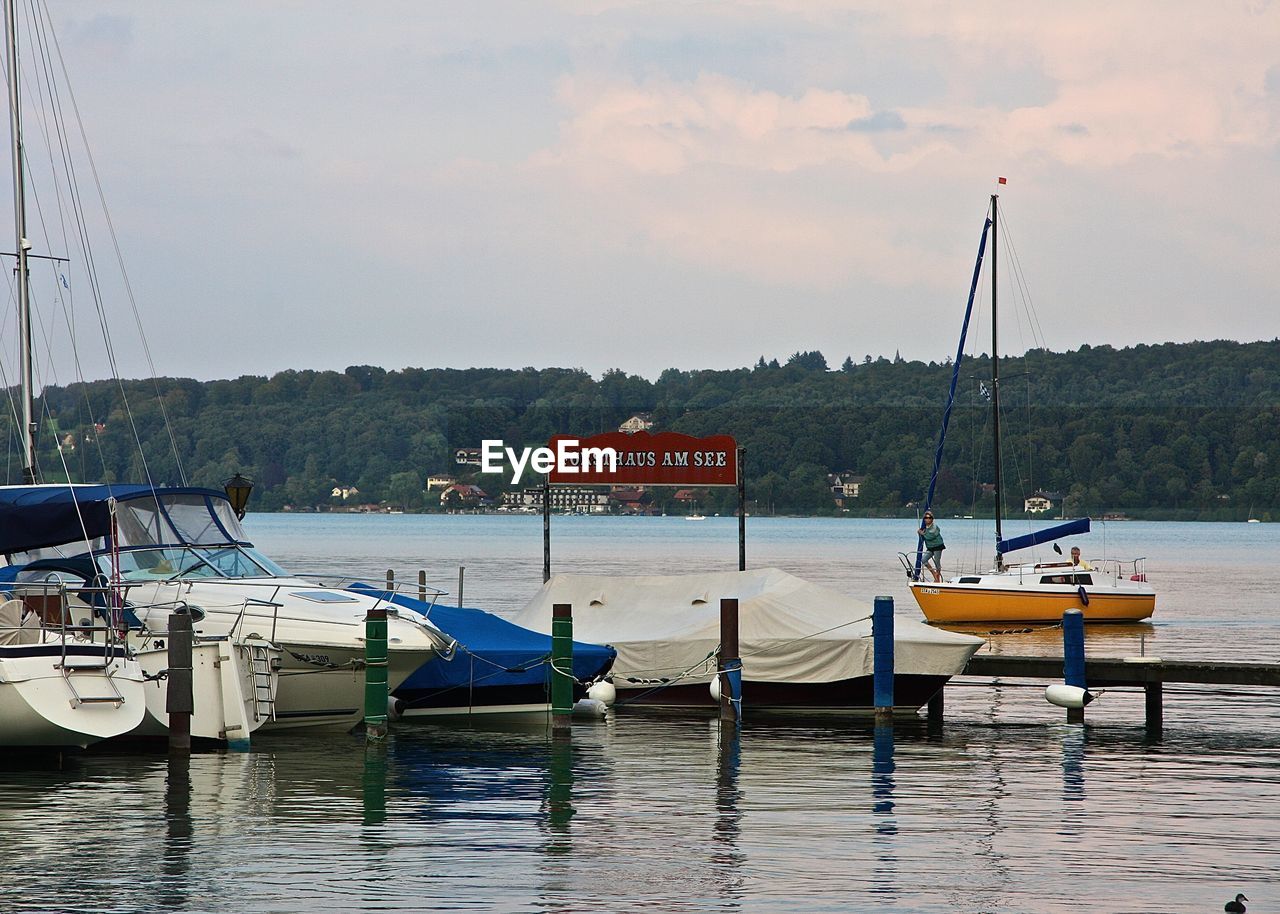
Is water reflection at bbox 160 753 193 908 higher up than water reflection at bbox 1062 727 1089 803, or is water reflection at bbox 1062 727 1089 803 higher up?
water reflection at bbox 160 753 193 908

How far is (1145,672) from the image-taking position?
23.1m

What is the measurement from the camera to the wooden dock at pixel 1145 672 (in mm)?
22438

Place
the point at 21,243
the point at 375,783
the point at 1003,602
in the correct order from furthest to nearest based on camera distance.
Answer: the point at 1003,602 < the point at 21,243 < the point at 375,783

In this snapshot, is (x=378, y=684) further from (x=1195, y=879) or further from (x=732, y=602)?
(x=1195, y=879)

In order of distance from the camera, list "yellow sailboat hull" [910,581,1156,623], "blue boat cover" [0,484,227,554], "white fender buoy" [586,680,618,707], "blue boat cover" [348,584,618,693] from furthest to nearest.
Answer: "yellow sailboat hull" [910,581,1156,623], "white fender buoy" [586,680,618,707], "blue boat cover" [348,584,618,693], "blue boat cover" [0,484,227,554]

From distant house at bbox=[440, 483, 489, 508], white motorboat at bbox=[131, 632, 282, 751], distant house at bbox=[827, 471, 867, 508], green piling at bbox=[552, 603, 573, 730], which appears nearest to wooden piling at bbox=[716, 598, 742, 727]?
green piling at bbox=[552, 603, 573, 730]

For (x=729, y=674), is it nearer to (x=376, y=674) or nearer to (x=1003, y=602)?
(x=376, y=674)

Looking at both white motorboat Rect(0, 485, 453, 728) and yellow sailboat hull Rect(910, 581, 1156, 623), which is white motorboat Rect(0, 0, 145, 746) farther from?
yellow sailboat hull Rect(910, 581, 1156, 623)

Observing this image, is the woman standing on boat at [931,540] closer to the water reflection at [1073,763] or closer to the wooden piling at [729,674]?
the water reflection at [1073,763]

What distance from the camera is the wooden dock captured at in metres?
22.4

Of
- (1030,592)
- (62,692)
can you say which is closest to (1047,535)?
(1030,592)

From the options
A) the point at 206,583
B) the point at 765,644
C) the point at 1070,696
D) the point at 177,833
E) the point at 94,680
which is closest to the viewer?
the point at 177,833

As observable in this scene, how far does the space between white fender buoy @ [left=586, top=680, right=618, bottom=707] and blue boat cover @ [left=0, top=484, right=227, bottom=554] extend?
6823 mm

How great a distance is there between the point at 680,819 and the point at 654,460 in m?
14.9
